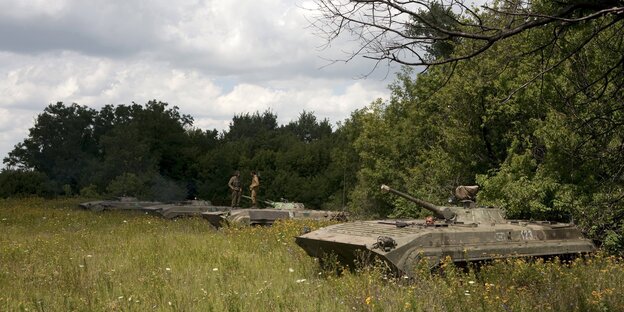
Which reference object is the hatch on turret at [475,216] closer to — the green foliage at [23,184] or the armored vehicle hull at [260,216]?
the armored vehicle hull at [260,216]

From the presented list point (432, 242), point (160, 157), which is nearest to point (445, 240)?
point (432, 242)

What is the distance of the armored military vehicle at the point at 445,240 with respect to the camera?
9617mm

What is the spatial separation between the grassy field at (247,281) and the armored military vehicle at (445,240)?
38 cm

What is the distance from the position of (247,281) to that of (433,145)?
69.5 ft

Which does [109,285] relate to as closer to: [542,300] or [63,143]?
[542,300]

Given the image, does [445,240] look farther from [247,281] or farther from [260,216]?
[260,216]

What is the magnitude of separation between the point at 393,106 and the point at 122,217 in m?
17.1

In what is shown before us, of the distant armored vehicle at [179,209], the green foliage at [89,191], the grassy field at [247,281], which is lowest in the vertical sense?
→ the grassy field at [247,281]

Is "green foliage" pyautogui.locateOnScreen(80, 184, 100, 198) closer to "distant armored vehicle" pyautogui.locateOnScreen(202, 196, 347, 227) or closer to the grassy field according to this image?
"distant armored vehicle" pyautogui.locateOnScreen(202, 196, 347, 227)

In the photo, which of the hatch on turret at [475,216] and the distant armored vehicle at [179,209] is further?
the distant armored vehicle at [179,209]

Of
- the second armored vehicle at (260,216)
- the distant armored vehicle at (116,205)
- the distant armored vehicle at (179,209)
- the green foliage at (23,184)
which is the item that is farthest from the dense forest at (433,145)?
the distant armored vehicle at (116,205)

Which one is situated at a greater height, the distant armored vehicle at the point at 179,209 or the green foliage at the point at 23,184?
the green foliage at the point at 23,184

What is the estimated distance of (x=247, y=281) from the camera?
930cm

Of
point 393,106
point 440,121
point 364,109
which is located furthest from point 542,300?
point 364,109
